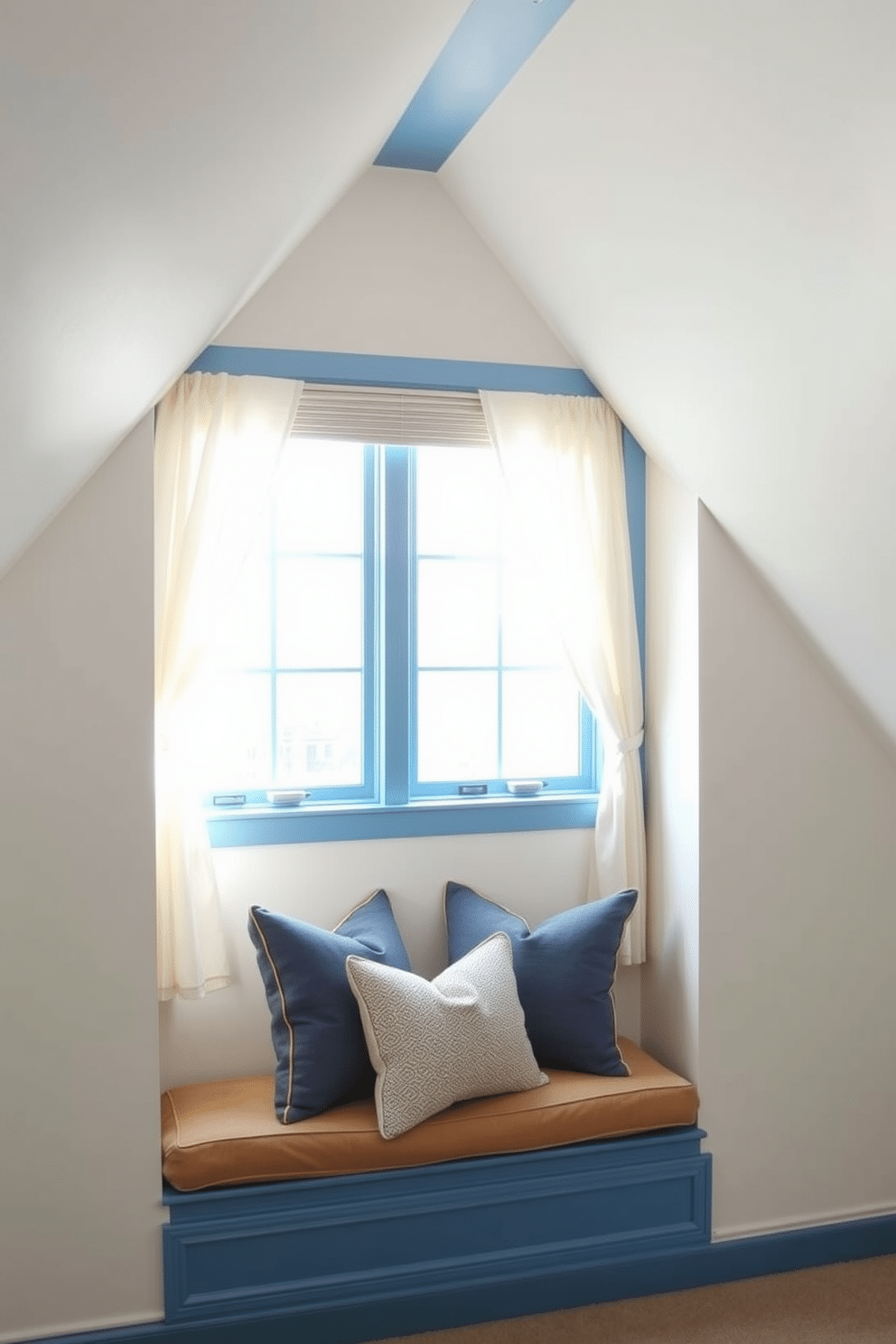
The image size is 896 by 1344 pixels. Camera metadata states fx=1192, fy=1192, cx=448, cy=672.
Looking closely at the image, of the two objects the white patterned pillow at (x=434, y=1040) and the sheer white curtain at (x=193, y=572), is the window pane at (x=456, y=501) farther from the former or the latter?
the white patterned pillow at (x=434, y=1040)

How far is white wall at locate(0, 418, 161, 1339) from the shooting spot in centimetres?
266

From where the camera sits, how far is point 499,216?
10.1 ft

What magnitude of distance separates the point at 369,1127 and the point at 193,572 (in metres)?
1.44

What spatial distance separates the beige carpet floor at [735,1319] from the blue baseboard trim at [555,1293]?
3 centimetres

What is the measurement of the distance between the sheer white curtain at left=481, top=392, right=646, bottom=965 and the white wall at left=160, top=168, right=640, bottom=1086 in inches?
7.6

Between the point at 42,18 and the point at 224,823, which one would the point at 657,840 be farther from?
the point at 42,18

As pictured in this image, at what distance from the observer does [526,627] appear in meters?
3.55

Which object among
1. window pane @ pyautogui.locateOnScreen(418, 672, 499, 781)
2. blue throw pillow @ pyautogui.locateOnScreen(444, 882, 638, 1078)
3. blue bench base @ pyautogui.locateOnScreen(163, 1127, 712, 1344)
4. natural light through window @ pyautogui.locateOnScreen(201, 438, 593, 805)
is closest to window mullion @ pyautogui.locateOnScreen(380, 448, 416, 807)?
natural light through window @ pyautogui.locateOnScreen(201, 438, 593, 805)

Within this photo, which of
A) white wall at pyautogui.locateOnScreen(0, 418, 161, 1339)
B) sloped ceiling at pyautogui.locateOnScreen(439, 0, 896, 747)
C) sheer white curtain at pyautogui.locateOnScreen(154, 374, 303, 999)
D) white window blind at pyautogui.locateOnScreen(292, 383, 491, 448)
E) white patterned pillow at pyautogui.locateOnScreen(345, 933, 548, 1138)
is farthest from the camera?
white window blind at pyautogui.locateOnScreen(292, 383, 491, 448)

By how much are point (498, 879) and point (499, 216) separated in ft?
5.93

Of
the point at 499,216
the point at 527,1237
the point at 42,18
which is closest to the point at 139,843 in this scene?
the point at 527,1237

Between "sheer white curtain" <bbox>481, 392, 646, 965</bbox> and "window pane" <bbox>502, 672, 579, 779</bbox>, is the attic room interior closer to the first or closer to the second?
"sheer white curtain" <bbox>481, 392, 646, 965</bbox>

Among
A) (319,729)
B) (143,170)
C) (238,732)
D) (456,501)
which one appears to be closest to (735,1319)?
(319,729)

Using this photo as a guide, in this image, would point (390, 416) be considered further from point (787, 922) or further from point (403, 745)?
point (787, 922)
